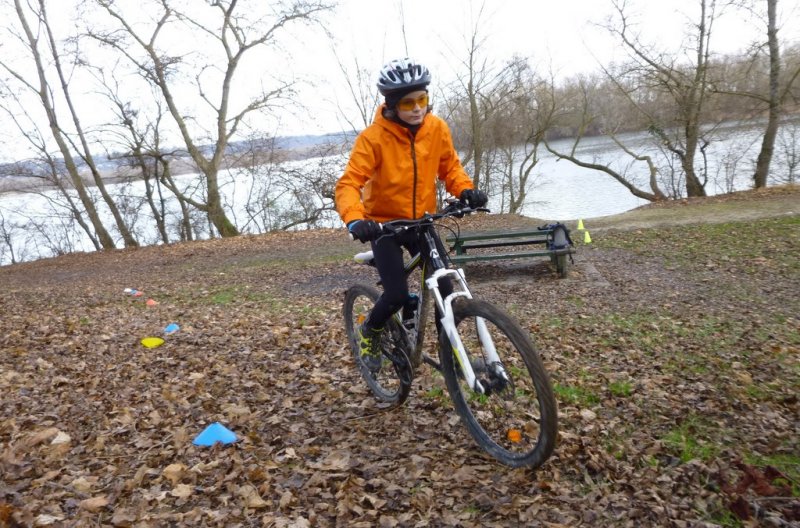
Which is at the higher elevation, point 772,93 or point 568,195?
point 772,93

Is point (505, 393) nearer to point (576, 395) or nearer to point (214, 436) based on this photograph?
point (576, 395)

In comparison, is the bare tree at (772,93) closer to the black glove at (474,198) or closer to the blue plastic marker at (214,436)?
the black glove at (474,198)

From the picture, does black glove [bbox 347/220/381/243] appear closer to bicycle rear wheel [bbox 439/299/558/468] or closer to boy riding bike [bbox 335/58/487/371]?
boy riding bike [bbox 335/58/487/371]

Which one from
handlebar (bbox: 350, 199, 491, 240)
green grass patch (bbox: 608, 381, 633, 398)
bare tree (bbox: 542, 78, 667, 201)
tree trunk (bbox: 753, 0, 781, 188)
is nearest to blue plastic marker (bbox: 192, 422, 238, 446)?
handlebar (bbox: 350, 199, 491, 240)

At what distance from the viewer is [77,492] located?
2945 millimetres

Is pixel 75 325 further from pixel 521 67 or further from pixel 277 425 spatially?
pixel 521 67

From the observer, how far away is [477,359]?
9.52ft

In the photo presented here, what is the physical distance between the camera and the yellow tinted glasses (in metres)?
3.14

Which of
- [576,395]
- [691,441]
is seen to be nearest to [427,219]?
[576,395]

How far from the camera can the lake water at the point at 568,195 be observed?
21.8 m

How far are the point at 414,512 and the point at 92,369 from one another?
3982 mm

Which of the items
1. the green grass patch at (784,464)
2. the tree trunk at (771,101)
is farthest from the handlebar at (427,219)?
the tree trunk at (771,101)

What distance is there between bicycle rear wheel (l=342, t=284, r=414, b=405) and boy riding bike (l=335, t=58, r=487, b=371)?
0.22m

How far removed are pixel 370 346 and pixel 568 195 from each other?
28.0 metres
